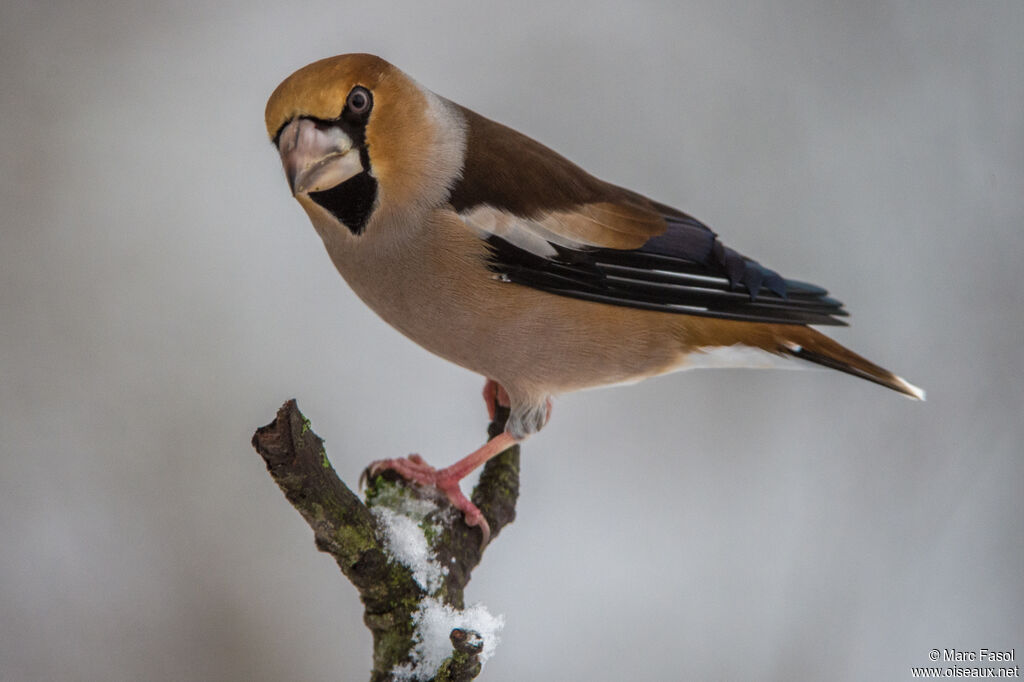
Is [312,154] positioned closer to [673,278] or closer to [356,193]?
[356,193]

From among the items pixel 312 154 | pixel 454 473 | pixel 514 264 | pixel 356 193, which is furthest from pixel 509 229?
pixel 454 473

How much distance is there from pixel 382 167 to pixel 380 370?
115 cm

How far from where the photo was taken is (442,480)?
1682mm

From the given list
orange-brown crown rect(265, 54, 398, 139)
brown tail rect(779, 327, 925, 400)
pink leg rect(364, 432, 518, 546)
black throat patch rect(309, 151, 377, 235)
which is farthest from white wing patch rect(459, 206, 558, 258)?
brown tail rect(779, 327, 925, 400)

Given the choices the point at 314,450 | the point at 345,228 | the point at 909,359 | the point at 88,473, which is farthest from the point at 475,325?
the point at 909,359

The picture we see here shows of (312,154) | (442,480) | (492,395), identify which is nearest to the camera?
(312,154)

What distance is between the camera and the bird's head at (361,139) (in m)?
1.32

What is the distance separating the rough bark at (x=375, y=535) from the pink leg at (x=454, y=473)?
0.02 meters

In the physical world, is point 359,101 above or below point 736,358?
above

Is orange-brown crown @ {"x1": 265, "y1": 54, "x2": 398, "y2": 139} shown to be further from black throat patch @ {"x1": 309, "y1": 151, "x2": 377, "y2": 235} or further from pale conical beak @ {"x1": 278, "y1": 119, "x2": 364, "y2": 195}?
black throat patch @ {"x1": 309, "y1": 151, "x2": 377, "y2": 235}

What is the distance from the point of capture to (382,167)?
1451mm

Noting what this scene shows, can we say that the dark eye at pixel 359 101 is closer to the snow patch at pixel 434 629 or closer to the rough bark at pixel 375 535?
the rough bark at pixel 375 535

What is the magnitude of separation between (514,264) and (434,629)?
59cm

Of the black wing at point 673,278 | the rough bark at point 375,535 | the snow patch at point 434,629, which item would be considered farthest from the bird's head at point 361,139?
the snow patch at point 434,629
